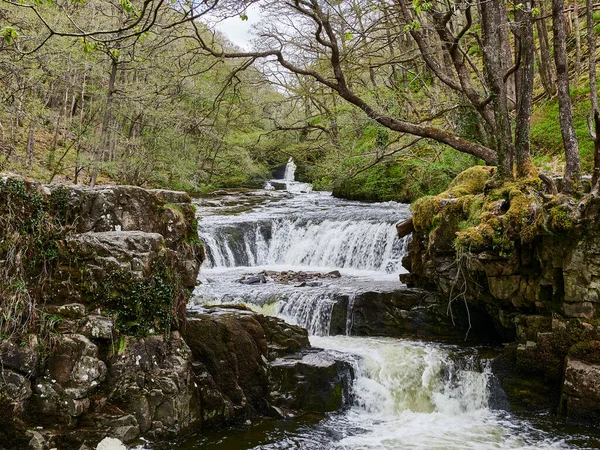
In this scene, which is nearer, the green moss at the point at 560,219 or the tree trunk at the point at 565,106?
the green moss at the point at 560,219

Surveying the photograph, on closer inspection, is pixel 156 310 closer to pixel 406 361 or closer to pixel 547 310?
pixel 406 361

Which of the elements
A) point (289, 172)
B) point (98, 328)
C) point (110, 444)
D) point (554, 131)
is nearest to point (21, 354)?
point (98, 328)

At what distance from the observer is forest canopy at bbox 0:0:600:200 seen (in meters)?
7.23

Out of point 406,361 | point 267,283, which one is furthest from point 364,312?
point 267,283

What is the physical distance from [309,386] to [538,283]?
3391mm

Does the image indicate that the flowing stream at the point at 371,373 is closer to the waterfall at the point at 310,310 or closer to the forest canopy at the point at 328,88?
the waterfall at the point at 310,310

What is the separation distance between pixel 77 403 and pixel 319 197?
668 inches

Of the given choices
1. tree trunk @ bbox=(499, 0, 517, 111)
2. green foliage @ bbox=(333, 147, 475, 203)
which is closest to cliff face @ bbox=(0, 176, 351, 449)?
tree trunk @ bbox=(499, 0, 517, 111)

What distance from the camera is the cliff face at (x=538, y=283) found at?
6000 millimetres

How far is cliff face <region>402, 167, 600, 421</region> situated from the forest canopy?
0.71 metres

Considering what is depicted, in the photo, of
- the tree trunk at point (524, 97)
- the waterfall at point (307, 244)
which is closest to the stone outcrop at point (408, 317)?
the tree trunk at point (524, 97)

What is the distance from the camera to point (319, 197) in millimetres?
21281

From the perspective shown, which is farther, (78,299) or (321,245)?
(321,245)

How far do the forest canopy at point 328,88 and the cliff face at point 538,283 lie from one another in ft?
2.33
